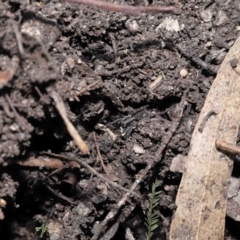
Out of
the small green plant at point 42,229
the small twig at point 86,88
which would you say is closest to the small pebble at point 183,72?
the small twig at point 86,88

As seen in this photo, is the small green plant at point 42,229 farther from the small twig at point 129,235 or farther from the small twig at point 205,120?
the small twig at point 205,120

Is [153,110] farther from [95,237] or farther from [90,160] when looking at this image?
[95,237]

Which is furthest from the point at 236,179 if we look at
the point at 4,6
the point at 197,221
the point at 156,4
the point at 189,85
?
the point at 4,6

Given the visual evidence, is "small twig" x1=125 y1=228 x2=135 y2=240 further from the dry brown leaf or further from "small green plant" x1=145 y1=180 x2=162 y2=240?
the dry brown leaf

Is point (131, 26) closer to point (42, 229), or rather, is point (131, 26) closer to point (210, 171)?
point (210, 171)

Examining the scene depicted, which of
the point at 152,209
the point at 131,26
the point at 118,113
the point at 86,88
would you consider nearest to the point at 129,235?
the point at 152,209

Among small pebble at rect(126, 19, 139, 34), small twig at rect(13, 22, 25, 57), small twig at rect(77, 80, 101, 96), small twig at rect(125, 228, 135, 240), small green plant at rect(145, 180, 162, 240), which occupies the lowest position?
small twig at rect(125, 228, 135, 240)

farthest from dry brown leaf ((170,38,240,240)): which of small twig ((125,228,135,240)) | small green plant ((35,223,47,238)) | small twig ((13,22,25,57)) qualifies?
small twig ((13,22,25,57))
